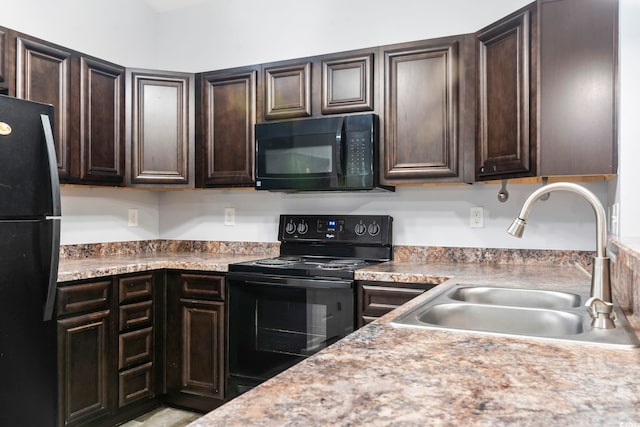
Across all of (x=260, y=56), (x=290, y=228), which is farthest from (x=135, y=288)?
(x=260, y=56)

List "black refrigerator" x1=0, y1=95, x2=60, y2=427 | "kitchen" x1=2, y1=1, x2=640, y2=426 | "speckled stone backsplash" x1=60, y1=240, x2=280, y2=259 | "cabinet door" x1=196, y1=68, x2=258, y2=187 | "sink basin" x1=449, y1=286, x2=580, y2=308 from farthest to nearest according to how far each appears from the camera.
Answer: "speckled stone backsplash" x1=60, y1=240, x2=280, y2=259
"cabinet door" x1=196, y1=68, x2=258, y2=187
"kitchen" x1=2, y1=1, x2=640, y2=426
"black refrigerator" x1=0, y1=95, x2=60, y2=427
"sink basin" x1=449, y1=286, x2=580, y2=308

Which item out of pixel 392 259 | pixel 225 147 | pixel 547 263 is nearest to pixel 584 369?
pixel 547 263

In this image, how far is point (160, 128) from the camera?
304 centimetres

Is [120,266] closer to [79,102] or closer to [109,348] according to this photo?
[109,348]

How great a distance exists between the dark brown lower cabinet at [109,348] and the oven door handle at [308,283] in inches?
24.3

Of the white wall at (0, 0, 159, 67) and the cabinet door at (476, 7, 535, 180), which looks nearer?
the cabinet door at (476, 7, 535, 180)

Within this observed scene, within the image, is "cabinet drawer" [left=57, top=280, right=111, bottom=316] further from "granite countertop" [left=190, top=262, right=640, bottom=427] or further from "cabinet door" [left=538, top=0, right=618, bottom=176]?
"cabinet door" [left=538, top=0, right=618, bottom=176]

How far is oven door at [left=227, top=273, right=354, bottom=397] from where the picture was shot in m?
2.38

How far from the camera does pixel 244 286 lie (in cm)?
261

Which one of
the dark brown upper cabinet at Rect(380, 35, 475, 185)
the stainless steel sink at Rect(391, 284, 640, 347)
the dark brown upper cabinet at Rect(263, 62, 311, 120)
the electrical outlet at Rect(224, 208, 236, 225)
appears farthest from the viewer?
the electrical outlet at Rect(224, 208, 236, 225)

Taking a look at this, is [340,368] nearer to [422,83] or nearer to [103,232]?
[422,83]

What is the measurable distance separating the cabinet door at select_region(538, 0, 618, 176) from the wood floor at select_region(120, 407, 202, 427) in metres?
2.21

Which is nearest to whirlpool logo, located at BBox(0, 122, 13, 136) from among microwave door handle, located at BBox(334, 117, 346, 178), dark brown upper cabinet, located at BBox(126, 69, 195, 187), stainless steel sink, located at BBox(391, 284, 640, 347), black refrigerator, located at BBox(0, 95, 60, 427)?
black refrigerator, located at BBox(0, 95, 60, 427)

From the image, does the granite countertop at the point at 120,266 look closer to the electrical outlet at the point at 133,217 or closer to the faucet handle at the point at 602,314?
the electrical outlet at the point at 133,217
